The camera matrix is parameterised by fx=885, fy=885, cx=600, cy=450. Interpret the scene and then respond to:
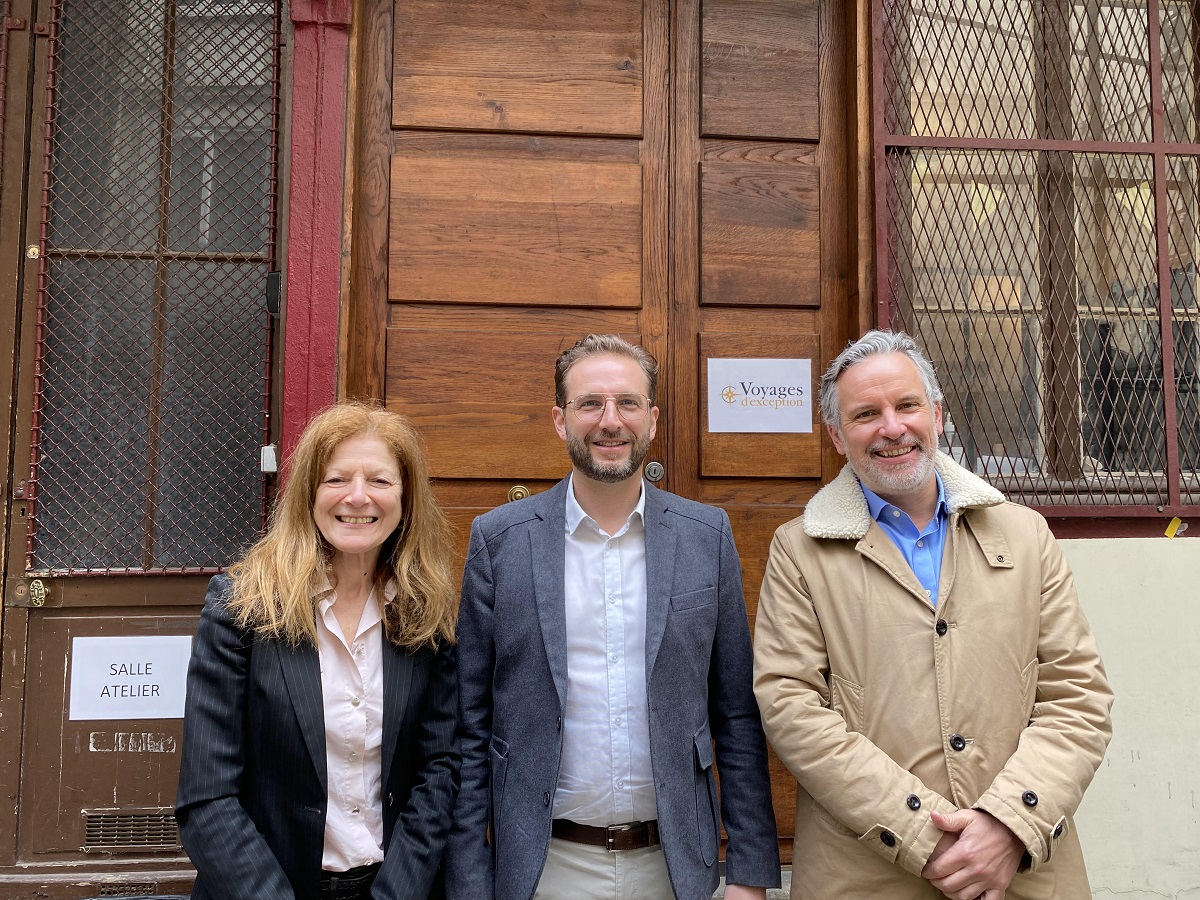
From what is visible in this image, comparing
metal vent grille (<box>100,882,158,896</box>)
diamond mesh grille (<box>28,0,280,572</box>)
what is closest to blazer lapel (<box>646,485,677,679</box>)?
diamond mesh grille (<box>28,0,280,572</box>)

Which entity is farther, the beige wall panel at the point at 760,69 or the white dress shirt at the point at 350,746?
the beige wall panel at the point at 760,69

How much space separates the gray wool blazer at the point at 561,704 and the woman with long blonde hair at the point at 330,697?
0.09 m

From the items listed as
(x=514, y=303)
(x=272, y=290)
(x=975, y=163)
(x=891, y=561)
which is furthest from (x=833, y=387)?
(x=272, y=290)

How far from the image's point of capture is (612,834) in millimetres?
2012

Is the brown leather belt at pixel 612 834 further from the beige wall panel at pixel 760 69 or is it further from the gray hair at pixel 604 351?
the beige wall panel at pixel 760 69

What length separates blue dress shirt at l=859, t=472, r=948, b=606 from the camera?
6.82 feet

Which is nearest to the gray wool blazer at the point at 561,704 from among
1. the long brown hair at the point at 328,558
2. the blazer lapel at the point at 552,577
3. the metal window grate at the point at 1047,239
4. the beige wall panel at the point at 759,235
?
the blazer lapel at the point at 552,577

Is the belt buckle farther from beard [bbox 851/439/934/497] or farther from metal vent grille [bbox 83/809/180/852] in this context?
metal vent grille [bbox 83/809/180/852]

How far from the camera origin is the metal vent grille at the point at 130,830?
3090 mm

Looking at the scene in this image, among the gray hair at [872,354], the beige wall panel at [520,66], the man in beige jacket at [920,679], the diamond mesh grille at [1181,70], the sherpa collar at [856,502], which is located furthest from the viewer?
the diamond mesh grille at [1181,70]

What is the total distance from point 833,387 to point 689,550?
57cm

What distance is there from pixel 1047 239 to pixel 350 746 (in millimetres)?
3056

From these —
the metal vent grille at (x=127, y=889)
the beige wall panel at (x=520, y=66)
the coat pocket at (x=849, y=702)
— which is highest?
the beige wall panel at (x=520, y=66)

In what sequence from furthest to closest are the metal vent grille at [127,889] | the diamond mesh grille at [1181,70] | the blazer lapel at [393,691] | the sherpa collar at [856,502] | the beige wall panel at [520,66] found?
the diamond mesh grille at [1181,70], the beige wall panel at [520,66], the metal vent grille at [127,889], the sherpa collar at [856,502], the blazer lapel at [393,691]
